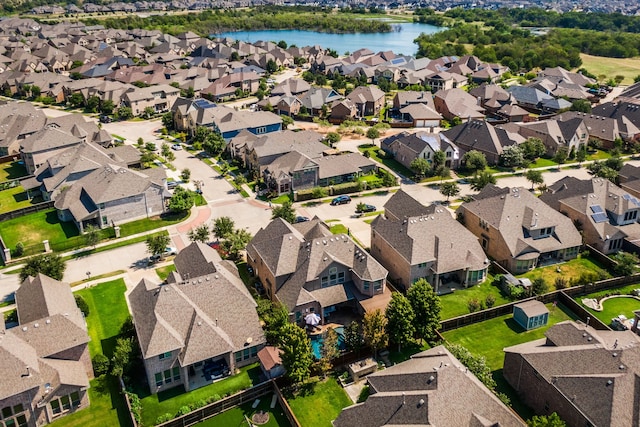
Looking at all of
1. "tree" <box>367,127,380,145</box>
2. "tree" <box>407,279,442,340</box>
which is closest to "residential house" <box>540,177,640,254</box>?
"tree" <box>407,279,442,340</box>

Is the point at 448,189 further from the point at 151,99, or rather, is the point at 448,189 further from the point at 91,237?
Result: the point at 151,99

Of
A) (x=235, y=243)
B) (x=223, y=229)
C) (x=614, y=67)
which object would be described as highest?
(x=614, y=67)

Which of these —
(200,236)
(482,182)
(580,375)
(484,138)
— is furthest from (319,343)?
(484,138)

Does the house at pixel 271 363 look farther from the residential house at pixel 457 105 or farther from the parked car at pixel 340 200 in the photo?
the residential house at pixel 457 105

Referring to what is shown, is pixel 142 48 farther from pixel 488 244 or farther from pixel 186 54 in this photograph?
pixel 488 244

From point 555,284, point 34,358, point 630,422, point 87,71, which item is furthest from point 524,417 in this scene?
point 87,71

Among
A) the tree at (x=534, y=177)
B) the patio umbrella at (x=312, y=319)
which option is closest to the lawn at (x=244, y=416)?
the patio umbrella at (x=312, y=319)
